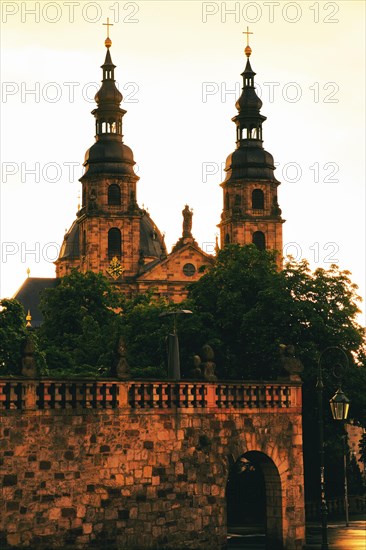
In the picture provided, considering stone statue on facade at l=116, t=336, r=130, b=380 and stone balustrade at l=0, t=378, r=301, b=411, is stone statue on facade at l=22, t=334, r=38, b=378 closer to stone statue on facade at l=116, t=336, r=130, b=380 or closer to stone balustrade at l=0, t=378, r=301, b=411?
stone balustrade at l=0, t=378, r=301, b=411

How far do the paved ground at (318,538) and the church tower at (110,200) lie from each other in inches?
2852

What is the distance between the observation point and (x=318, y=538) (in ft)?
163

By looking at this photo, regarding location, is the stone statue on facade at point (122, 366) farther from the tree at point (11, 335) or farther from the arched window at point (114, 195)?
the arched window at point (114, 195)

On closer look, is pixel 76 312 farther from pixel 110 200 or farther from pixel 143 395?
pixel 143 395

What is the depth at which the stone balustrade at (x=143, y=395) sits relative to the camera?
1442 inches

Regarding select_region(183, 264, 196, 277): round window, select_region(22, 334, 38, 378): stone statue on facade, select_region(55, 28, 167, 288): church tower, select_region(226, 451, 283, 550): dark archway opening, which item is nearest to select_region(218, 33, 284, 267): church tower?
select_region(183, 264, 196, 277): round window

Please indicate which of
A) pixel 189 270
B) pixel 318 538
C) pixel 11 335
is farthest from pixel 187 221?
pixel 318 538

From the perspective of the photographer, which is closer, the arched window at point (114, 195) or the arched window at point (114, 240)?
the arched window at point (114, 240)

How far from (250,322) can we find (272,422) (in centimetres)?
1773

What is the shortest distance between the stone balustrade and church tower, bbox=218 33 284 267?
87557 millimetres

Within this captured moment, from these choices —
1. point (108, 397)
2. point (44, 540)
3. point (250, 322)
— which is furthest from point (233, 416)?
point (250, 322)

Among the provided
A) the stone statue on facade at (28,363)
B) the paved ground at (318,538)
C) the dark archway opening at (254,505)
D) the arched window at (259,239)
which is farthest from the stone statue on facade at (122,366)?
the arched window at (259,239)

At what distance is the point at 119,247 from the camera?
130625mm

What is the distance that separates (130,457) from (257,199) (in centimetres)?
9537
